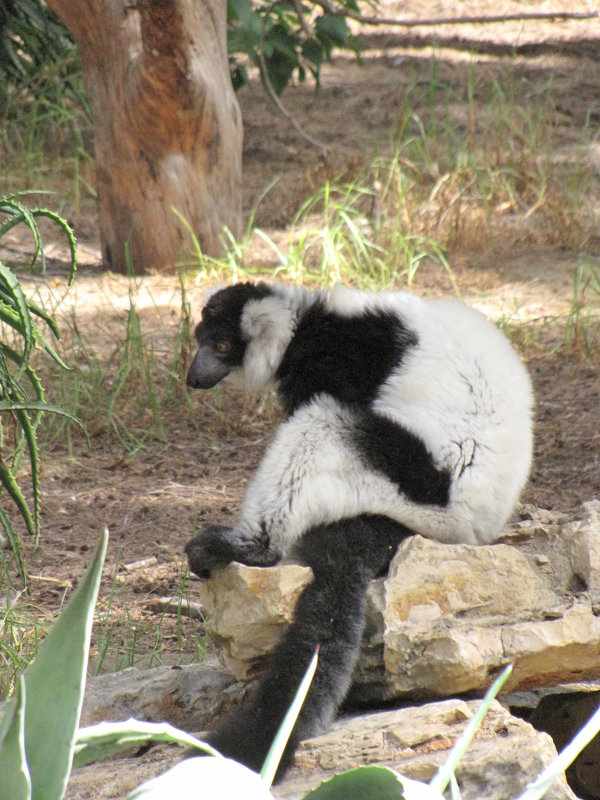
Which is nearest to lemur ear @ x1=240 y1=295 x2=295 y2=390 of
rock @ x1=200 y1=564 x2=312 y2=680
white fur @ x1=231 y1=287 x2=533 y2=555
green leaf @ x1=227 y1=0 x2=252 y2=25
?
white fur @ x1=231 y1=287 x2=533 y2=555

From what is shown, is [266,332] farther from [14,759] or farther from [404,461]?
[14,759]

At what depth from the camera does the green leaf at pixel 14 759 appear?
1.53 m

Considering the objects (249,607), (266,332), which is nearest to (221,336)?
(266,332)

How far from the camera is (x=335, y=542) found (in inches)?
128

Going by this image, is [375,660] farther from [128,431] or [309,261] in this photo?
[309,261]

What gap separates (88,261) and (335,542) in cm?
549

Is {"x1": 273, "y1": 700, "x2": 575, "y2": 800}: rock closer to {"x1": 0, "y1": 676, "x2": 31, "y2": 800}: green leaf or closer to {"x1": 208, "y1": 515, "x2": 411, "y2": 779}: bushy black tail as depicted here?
Answer: {"x1": 208, "y1": 515, "x2": 411, "y2": 779}: bushy black tail

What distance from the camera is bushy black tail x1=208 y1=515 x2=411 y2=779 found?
271 centimetres

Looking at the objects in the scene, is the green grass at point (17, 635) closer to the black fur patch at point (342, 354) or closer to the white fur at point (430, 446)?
the white fur at point (430, 446)

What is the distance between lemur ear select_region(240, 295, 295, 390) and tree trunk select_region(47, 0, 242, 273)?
3.17m

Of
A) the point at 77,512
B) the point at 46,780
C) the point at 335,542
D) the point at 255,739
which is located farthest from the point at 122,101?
the point at 46,780

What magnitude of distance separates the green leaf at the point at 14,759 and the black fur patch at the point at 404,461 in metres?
1.98

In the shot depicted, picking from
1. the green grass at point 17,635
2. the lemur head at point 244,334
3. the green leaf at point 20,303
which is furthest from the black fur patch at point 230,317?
the green grass at point 17,635

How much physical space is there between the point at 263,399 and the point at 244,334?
1.91 m
